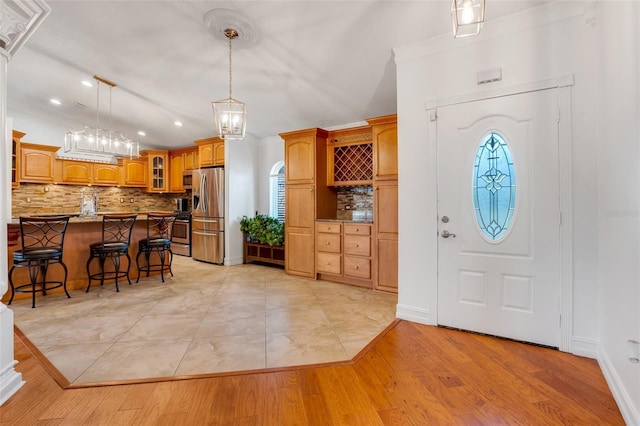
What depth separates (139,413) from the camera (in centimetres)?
159

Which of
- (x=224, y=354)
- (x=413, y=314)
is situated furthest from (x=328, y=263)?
(x=224, y=354)

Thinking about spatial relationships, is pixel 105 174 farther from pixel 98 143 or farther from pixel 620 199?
pixel 620 199

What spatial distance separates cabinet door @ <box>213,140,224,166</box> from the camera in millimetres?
5847

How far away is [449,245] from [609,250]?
1053 millimetres

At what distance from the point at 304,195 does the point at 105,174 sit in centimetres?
545

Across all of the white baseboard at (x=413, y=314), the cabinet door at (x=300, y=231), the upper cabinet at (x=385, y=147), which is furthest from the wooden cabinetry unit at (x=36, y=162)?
the white baseboard at (x=413, y=314)

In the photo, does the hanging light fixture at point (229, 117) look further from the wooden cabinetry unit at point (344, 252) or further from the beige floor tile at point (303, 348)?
the wooden cabinetry unit at point (344, 252)

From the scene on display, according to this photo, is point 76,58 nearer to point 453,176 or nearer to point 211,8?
point 211,8

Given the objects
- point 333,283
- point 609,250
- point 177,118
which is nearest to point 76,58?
point 177,118

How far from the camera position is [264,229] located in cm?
557

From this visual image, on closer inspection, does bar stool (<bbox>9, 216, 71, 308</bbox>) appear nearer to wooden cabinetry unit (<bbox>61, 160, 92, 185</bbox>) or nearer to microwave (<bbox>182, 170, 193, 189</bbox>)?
microwave (<bbox>182, 170, 193, 189</bbox>)

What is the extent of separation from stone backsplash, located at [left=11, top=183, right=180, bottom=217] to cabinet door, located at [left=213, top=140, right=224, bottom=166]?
2446 millimetres

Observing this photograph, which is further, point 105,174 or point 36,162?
point 105,174

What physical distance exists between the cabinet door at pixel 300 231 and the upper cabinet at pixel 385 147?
1185 millimetres
